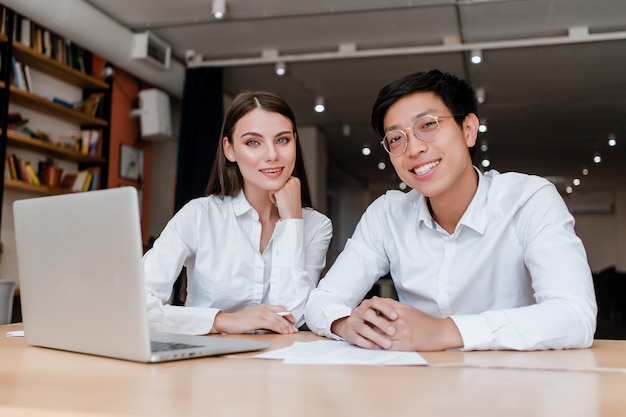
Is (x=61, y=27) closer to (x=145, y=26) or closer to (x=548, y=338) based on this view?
(x=145, y=26)

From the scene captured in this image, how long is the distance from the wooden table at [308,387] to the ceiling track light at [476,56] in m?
4.40

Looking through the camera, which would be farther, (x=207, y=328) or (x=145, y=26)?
(x=145, y=26)

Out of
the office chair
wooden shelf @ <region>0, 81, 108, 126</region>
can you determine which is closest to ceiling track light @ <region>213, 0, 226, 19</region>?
wooden shelf @ <region>0, 81, 108, 126</region>

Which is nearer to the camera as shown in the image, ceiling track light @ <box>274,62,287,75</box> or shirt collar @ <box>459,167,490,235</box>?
shirt collar @ <box>459,167,490,235</box>

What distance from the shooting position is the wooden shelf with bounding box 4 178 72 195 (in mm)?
4074

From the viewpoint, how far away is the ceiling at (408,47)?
14.7ft

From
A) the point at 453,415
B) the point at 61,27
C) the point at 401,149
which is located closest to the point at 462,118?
the point at 401,149

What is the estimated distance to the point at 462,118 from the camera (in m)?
1.63

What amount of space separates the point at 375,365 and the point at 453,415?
0.31 metres

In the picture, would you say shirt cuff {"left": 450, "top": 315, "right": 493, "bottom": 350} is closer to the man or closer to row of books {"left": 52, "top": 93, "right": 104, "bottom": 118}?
the man

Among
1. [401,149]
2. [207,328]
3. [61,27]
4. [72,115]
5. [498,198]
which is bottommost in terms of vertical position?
[207,328]

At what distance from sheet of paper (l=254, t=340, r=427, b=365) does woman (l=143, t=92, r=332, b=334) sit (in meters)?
0.64

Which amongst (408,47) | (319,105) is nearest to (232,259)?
(408,47)

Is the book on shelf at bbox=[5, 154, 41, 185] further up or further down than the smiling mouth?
further up
